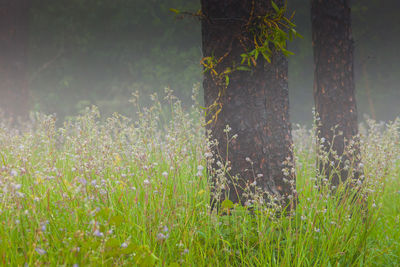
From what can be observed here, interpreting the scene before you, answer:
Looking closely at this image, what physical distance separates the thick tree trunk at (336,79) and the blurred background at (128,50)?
345 inches

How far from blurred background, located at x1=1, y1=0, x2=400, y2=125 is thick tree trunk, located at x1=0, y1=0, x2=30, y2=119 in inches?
125

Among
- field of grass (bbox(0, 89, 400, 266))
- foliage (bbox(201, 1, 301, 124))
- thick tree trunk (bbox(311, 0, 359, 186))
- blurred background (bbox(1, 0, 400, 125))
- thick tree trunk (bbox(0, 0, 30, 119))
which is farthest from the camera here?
blurred background (bbox(1, 0, 400, 125))

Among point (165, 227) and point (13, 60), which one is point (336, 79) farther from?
point (13, 60)

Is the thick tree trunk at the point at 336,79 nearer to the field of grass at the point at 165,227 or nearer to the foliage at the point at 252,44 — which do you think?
the field of grass at the point at 165,227

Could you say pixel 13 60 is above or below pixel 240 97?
above

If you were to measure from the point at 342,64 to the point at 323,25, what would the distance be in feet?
2.11

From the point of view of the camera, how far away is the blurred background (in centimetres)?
1452

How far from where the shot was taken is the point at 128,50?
15.0 meters

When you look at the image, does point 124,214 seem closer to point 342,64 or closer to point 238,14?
point 238,14

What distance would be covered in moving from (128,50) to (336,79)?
11056 millimetres

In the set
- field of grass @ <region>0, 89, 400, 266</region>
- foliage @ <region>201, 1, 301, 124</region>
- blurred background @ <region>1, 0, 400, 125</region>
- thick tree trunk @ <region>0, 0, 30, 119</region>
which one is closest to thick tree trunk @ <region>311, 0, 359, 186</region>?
field of grass @ <region>0, 89, 400, 266</region>

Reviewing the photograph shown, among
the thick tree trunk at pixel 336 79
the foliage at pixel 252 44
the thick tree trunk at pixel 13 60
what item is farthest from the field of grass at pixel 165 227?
the thick tree trunk at pixel 13 60

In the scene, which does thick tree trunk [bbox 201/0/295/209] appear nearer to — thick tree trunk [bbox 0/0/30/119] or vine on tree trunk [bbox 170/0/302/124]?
vine on tree trunk [bbox 170/0/302/124]

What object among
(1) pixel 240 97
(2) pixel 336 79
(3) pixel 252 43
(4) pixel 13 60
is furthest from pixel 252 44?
(4) pixel 13 60
